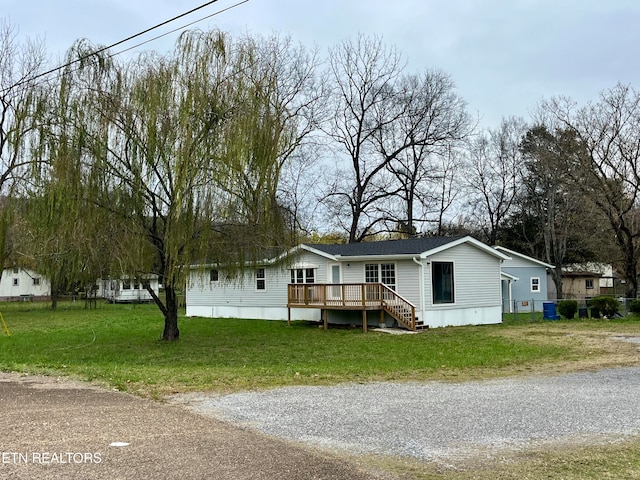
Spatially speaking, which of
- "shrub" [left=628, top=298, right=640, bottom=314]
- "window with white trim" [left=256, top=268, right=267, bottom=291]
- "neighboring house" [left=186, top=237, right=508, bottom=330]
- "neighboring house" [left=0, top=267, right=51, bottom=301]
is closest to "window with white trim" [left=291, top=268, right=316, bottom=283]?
"neighboring house" [left=186, top=237, right=508, bottom=330]

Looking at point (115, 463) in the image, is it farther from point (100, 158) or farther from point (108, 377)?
point (100, 158)

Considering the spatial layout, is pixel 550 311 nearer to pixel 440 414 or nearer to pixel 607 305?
pixel 607 305

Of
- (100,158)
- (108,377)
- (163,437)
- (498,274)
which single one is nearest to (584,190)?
(498,274)

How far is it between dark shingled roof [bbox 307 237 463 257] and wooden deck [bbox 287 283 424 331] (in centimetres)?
167

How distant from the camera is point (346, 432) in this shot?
6.17 meters

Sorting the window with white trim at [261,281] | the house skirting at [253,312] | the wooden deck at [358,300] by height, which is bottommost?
the house skirting at [253,312]

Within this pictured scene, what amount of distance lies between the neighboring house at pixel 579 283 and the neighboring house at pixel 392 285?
18.9 m

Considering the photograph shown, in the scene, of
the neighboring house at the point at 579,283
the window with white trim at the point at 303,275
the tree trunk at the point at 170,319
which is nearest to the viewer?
the tree trunk at the point at 170,319

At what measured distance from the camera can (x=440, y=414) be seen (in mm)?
7051

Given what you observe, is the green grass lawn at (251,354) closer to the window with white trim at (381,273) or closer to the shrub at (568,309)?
the shrub at (568,309)

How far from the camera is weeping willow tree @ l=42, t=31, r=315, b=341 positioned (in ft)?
46.4

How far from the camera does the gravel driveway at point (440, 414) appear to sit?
580cm

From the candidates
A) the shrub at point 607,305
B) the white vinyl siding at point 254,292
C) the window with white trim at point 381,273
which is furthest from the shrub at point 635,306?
the white vinyl siding at point 254,292

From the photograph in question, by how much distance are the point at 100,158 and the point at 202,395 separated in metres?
7.97
